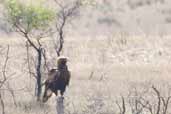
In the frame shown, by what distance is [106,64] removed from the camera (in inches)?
923

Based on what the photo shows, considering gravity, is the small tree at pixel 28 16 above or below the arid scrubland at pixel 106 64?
above

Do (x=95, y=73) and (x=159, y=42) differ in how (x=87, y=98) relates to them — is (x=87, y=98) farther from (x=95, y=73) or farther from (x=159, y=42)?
(x=159, y=42)

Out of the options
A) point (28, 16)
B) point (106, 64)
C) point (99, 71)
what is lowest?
point (99, 71)

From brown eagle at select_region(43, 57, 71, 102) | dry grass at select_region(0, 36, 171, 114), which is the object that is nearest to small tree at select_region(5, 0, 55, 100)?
dry grass at select_region(0, 36, 171, 114)

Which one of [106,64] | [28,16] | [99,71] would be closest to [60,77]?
[28,16]

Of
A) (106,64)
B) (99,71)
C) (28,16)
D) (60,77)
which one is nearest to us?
(60,77)

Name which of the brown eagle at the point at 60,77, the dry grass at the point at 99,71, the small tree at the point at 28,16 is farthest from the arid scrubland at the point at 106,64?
the brown eagle at the point at 60,77

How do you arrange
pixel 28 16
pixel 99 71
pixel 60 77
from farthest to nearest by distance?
1. pixel 99 71
2. pixel 28 16
3. pixel 60 77

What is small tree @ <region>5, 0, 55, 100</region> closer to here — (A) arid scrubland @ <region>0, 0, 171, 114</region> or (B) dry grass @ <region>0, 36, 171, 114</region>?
(A) arid scrubland @ <region>0, 0, 171, 114</region>

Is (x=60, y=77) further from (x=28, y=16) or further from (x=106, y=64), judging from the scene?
(x=106, y=64)

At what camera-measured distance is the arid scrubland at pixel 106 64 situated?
15305 mm

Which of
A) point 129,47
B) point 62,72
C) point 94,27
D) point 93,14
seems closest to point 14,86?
point 62,72

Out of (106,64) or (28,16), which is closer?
(28,16)

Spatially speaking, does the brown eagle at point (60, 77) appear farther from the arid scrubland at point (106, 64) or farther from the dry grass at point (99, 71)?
the dry grass at point (99, 71)
